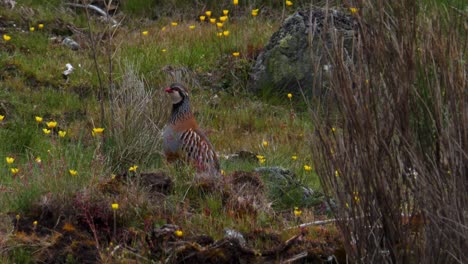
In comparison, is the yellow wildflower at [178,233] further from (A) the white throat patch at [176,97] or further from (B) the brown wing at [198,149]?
(A) the white throat patch at [176,97]

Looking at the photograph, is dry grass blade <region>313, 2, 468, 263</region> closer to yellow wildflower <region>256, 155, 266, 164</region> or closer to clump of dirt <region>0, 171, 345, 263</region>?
clump of dirt <region>0, 171, 345, 263</region>

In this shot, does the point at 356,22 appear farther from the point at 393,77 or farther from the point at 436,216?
the point at 436,216

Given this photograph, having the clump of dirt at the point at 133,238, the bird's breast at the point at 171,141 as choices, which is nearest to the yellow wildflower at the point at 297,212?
the clump of dirt at the point at 133,238

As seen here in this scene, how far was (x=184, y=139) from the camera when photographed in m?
8.53

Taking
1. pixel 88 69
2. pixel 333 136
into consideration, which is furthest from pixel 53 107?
pixel 333 136

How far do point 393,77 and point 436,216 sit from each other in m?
0.73

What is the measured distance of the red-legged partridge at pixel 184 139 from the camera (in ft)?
27.3

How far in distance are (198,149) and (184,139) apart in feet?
0.54

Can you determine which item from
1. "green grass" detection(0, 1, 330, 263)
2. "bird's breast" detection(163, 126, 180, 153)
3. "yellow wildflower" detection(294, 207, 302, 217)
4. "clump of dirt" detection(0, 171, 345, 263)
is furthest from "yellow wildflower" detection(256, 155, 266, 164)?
"clump of dirt" detection(0, 171, 345, 263)

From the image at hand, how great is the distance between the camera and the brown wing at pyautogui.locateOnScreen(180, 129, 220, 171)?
325 inches

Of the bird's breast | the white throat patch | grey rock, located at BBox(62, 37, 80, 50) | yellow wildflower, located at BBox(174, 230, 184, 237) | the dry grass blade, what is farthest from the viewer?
grey rock, located at BBox(62, 37, 80, 50)

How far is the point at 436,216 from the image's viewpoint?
521 centimetres

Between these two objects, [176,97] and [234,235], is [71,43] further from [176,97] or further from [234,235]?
[234,235]

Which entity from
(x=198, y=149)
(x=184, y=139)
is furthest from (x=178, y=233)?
(x=184, y=139)
